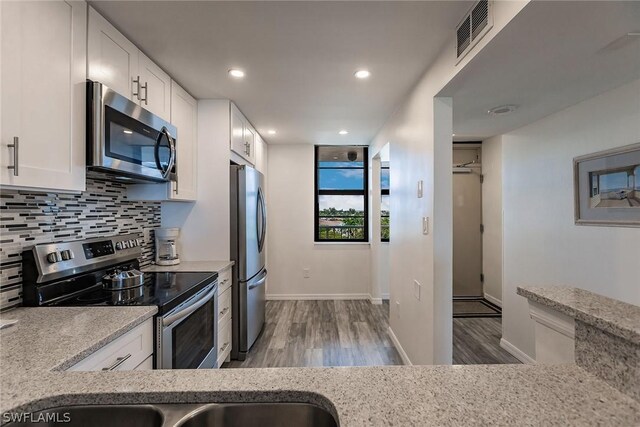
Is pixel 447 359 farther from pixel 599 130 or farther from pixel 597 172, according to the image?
pixel 599 130

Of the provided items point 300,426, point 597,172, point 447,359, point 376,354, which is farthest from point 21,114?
point 597,172

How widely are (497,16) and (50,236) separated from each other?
2442 millimetres

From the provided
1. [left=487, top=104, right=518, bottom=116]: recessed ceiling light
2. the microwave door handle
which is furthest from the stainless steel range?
[left=487, top=104, right=518, bottom=116]: recessed ceiling light

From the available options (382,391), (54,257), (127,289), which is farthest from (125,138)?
(382,391)

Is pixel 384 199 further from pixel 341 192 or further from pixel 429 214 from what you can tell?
pixel 429 214

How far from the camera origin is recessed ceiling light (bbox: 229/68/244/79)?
2.14 meters

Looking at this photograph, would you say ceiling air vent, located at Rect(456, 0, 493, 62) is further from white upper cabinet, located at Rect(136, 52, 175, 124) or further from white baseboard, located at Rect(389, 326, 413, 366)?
white baseboard, located at Rect(389, 326, 413, 366)

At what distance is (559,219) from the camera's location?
7.44 ft

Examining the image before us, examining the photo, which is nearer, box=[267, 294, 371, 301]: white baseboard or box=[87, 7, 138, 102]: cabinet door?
box=[87, 7, 138, 102]: cabinet door

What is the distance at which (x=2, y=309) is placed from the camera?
1.29 metres

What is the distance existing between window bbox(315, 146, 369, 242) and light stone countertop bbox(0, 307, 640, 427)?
3808 millimetres

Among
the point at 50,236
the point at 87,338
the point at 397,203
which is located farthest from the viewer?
the point at 397,203

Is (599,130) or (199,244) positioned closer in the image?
(599,130)

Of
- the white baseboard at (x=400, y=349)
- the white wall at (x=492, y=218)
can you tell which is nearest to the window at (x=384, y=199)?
the white wall at (x=492, y=218)
